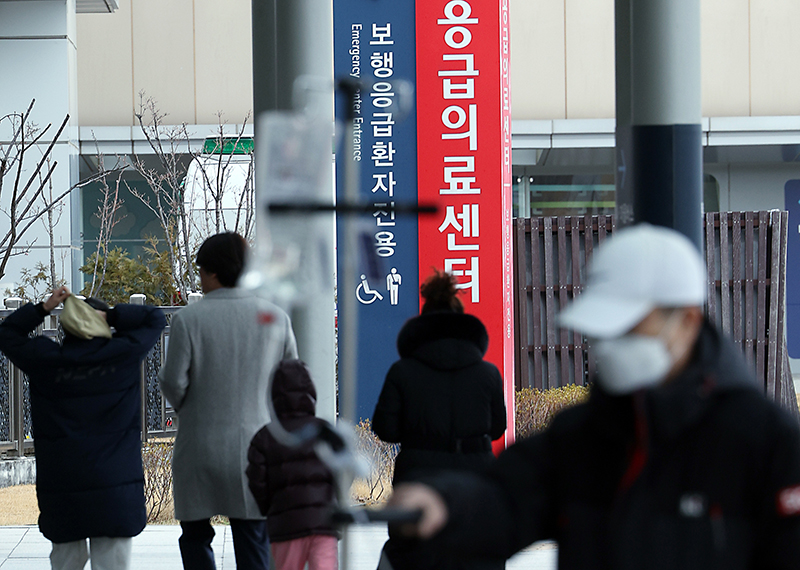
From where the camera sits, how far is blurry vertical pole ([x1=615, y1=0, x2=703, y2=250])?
421 cm

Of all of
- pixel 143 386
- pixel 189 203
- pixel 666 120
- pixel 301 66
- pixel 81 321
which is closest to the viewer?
pixel 81 321

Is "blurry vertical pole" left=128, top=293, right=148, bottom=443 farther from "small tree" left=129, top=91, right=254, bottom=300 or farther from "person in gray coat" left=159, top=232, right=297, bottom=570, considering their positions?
"person in gray coat" left=159, top=232, right=297, bottom=570

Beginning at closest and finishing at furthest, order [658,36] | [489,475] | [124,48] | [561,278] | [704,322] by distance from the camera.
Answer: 1. [704,322]
2. [489,475]
3. [658,36]
4. [561,278]
5. [124,48]

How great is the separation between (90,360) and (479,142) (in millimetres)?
3736

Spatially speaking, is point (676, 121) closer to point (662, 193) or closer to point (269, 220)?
point (662, 193)

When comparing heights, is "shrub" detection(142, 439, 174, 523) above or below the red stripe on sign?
below

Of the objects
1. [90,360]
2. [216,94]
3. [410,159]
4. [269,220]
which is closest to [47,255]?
[216,94]

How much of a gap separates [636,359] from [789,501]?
0.34 meters

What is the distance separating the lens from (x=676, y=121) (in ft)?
13.9

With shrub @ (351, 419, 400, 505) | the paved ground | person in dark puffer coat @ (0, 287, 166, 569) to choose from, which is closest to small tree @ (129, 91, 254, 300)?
shrub @ (351, 419, 400, 505)

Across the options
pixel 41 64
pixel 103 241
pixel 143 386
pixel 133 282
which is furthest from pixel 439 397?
pixel 41 64

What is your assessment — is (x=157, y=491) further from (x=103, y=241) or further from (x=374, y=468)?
(x=103, y=241)

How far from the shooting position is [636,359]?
165 centimetres

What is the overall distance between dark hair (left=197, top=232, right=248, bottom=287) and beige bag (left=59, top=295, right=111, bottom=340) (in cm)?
48
